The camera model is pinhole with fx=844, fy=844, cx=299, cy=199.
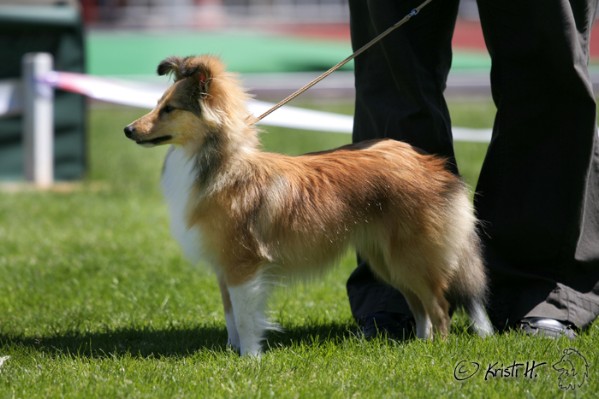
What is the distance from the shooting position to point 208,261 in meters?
3.95

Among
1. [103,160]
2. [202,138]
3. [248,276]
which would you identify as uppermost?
[202,138]

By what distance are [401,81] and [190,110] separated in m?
1.10

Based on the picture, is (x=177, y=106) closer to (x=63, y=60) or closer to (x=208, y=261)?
(x=208, y=261)

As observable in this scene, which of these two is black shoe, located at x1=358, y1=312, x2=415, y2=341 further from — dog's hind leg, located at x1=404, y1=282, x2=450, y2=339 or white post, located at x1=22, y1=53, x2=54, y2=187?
white post, located at x1=22, y1=53, x2=54, y2=187

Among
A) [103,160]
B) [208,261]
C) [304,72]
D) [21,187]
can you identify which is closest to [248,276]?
[208,261]

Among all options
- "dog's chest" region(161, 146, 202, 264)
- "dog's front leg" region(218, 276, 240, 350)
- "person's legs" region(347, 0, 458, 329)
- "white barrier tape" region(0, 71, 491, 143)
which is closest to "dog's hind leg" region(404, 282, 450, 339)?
"person's legs" region(347, 0, 458, 329)

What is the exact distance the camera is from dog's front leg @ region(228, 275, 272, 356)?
3.90 meters

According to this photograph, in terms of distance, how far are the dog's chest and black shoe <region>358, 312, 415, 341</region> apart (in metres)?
0.97

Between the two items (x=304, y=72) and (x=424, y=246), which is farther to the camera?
(x=304, y=72)

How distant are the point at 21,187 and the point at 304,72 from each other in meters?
10.2

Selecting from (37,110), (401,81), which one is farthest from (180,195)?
(37,110)

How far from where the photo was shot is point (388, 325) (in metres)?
4.35

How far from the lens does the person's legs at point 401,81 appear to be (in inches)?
165

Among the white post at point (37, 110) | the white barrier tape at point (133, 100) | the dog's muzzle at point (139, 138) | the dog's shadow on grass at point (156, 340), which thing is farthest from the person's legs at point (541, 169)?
the white post at point (37, 110)
